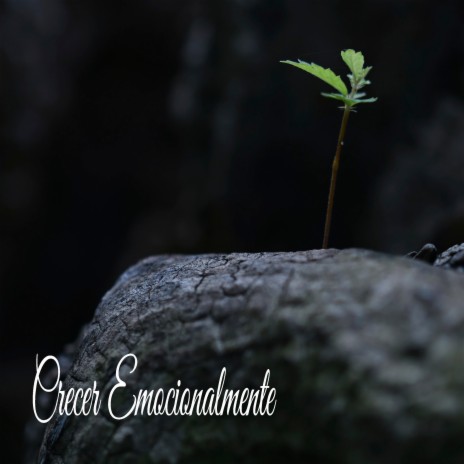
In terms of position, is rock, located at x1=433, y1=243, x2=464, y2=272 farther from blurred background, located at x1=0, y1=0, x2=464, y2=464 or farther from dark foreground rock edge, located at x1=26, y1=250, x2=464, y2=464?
blurred background, located at x1=0, y1=0, x2=464, y2=464

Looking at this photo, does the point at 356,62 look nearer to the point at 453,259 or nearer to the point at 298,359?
the point at 453,259

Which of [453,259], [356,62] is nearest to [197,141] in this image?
[356,62]

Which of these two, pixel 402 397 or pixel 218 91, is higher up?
pixel 218 91

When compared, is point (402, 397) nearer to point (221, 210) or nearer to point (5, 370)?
point (221, 210)

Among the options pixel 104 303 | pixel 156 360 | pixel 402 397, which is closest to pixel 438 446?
pixel 402 397

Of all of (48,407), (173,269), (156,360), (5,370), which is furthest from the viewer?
(5,370)

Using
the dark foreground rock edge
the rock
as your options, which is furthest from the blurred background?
the dark foreground rock edge
